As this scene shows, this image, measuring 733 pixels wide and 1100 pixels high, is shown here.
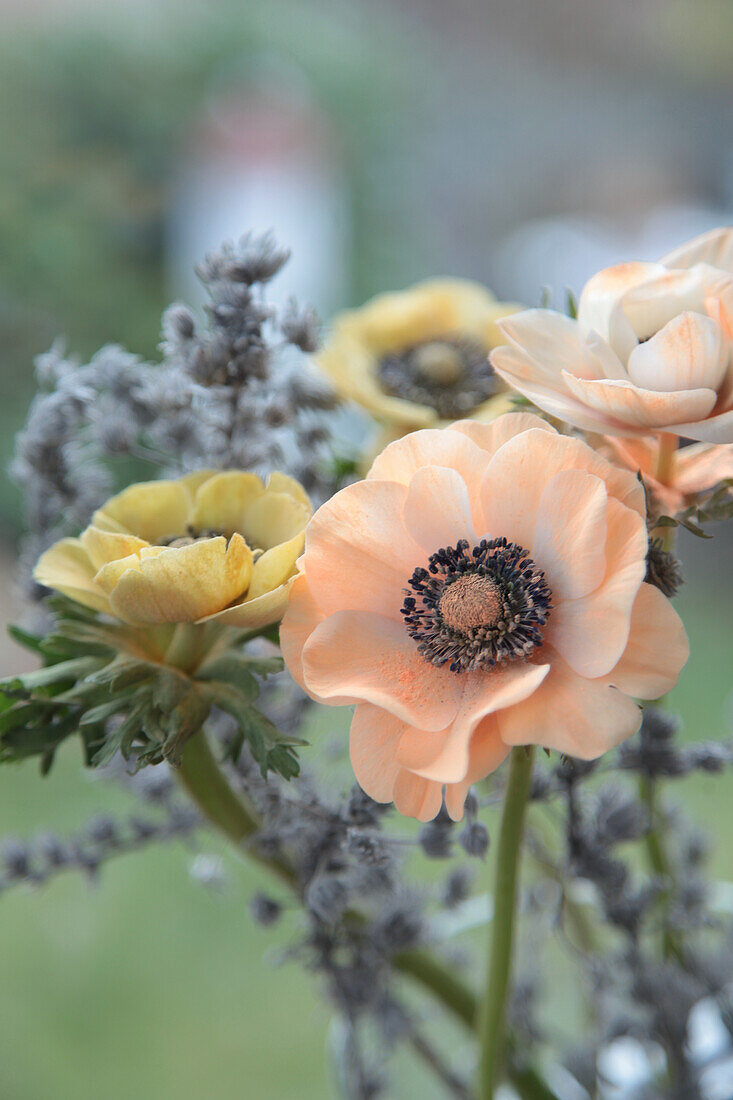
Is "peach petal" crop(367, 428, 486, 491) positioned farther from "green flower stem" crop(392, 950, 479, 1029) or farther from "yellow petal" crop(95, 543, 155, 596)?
"green flower stem" crop(392, 950, 479, 1029)

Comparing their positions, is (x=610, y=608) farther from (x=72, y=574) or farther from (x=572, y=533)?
(x=72, y=574)

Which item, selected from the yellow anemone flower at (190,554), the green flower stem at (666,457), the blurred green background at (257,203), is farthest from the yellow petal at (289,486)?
the blurred green background at (257,203)

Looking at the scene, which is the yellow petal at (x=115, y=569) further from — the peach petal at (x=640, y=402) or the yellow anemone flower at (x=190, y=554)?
the peach petal at (x=640, y=402)

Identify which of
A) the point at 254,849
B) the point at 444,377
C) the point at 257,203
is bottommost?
the point at 257,203

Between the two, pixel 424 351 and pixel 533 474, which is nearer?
pixel 533 474

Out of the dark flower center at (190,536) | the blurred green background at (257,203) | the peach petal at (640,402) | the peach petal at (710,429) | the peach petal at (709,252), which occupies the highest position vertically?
the peach petal at (709,252)

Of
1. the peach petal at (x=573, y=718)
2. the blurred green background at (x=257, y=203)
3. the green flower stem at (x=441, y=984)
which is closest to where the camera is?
the peach petal at (x=573, y=718)

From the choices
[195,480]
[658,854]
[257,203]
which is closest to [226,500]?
[195,480]

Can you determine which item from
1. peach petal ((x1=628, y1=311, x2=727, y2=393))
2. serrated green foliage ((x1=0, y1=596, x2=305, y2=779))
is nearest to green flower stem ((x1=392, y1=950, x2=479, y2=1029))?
serrated green foliage ((x1=0, y1=596, x2=305, y2=779))
